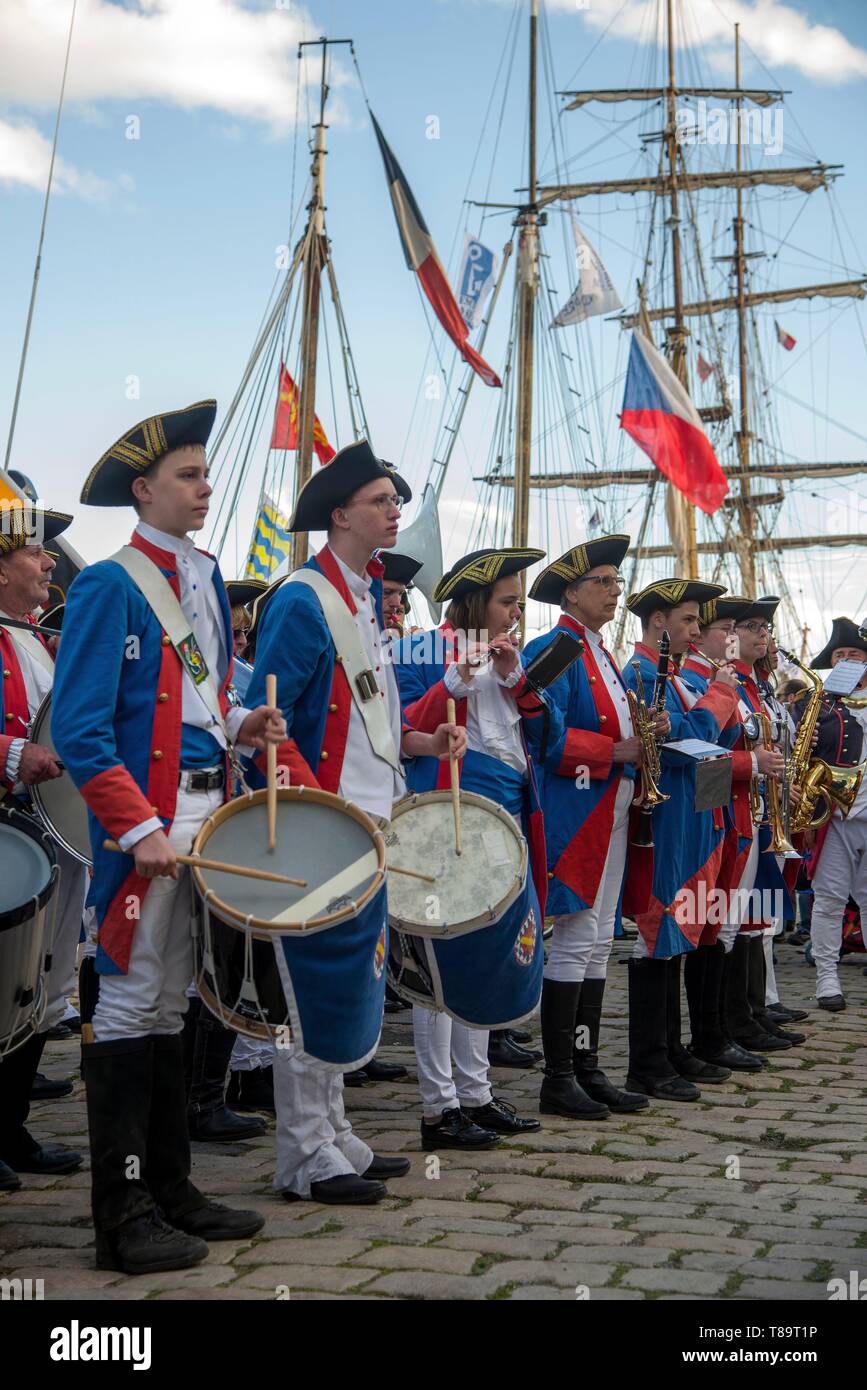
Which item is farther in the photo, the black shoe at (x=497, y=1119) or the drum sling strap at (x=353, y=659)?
the black shoe at (x=497, y=1119)

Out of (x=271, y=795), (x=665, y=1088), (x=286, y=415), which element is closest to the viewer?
(x=271, y=795)

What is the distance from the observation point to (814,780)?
9172mm

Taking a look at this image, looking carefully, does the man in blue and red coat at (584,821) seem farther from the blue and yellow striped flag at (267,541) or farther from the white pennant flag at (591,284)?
the white pennant flag at (591,284)

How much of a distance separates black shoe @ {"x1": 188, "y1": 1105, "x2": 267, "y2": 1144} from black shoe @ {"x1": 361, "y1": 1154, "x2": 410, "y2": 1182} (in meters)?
0.81

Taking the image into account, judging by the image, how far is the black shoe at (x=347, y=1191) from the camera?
4.33 metres

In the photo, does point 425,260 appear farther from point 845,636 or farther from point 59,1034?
point 59,1034

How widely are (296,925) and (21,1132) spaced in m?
1.77

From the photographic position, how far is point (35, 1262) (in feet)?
12.5

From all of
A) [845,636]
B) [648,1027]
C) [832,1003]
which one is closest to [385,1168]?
Answer: [648,1027]

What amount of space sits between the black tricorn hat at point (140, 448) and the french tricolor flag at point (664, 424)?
15.7m

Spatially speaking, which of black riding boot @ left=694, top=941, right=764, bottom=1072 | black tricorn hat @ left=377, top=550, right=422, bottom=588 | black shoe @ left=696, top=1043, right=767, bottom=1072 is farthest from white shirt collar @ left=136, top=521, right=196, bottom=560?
black shoe @ left=696, top=1043, right=767, bottom=1072

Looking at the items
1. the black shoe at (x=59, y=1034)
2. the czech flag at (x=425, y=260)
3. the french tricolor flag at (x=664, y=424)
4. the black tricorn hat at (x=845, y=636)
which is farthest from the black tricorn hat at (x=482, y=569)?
the french tricolor flag at (x=664, y=424)

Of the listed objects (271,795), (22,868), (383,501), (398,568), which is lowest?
(22,868)
